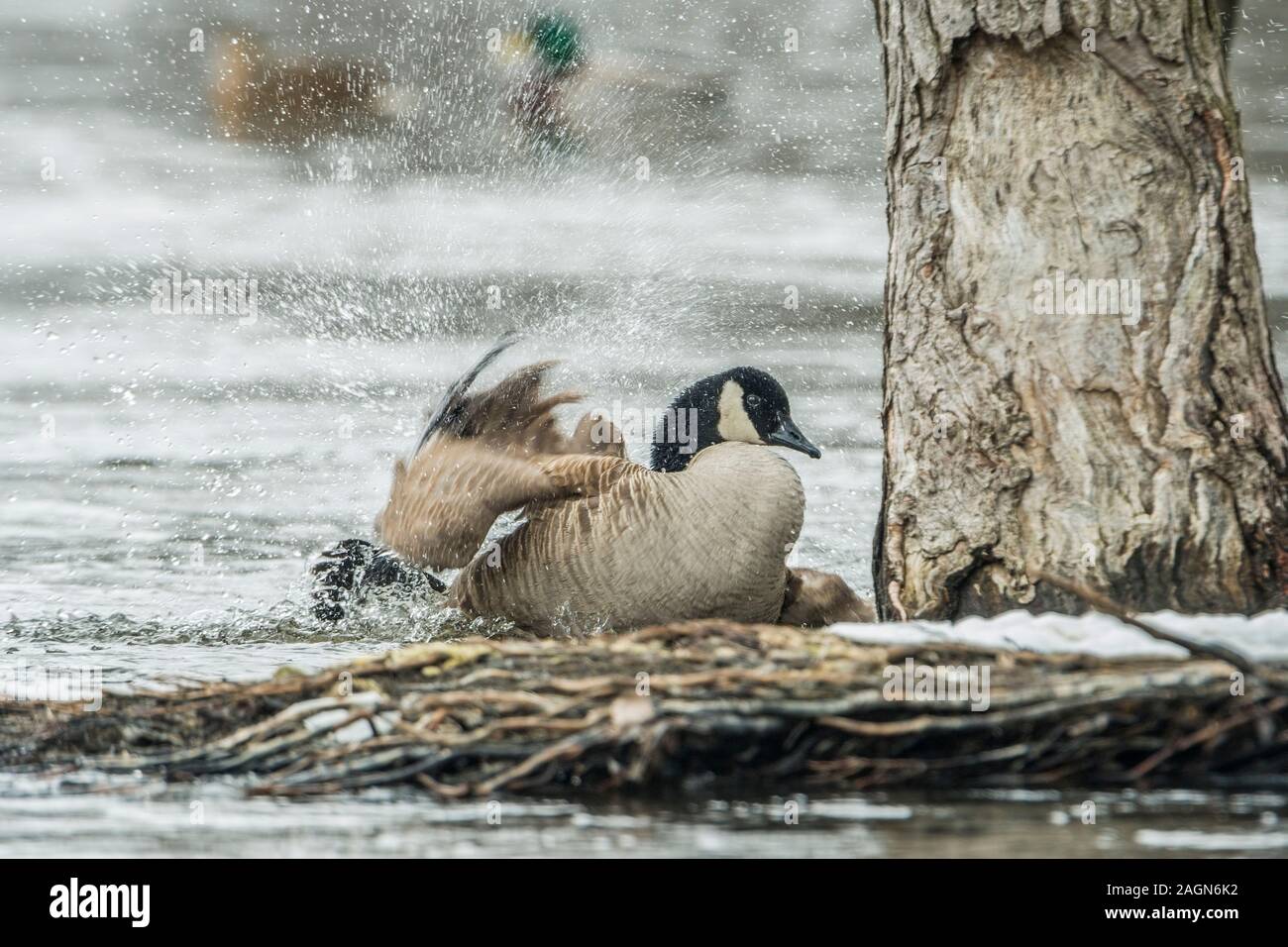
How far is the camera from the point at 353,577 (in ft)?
23.2

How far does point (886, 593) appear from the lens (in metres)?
5.41

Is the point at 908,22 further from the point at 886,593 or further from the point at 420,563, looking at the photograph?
the point at 420,563

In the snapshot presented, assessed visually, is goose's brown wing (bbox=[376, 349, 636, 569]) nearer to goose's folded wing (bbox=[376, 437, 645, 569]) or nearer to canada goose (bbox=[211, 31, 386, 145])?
goose's folded wing (bbox=[376, 437, 645, 569])

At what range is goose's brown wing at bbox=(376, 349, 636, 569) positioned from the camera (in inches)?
255


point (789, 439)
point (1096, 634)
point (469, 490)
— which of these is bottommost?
point (1096, 634)

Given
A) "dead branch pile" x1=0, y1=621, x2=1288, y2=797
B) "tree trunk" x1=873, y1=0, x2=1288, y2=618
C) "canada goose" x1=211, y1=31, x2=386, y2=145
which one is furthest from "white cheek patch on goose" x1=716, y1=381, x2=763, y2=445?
"canada goose" x1=211, y1=31, x2=386, y2=145

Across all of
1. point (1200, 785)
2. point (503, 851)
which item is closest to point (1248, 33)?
point (1200, 785)

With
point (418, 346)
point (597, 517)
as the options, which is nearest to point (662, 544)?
point (597, 517)

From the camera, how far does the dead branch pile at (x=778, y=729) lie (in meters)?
3.96

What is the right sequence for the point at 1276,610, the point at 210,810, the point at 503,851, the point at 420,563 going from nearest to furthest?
the point at 503,851 < the point at 210,810 < the point at 1276,610 < the point at 420,563

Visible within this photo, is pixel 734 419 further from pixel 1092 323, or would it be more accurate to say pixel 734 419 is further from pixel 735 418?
pixel 1092 323

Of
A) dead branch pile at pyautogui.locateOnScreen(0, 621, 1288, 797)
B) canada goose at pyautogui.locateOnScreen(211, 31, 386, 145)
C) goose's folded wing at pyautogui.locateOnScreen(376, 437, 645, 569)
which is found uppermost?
canada goose at pyautogui.locateOnScreen(211, 31, 386, 145)

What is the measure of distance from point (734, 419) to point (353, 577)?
1.93m

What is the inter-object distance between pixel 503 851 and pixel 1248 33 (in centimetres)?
1645
